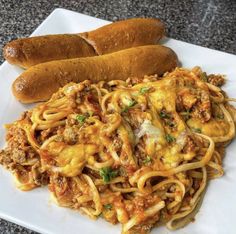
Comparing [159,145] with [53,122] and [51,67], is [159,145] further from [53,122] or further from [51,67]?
[51,67]

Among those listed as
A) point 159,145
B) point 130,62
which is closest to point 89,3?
point 130,62

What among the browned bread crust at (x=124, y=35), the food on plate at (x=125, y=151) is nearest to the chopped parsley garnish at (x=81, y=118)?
the food on plate at (x=125, y=151)

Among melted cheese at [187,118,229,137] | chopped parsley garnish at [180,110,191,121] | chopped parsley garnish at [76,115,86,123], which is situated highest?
chopped parsley garnish at [76,115,86,123]

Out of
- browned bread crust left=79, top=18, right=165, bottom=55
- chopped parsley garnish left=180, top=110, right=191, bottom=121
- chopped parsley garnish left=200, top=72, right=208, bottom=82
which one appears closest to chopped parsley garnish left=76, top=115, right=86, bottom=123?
chopped parsley garnish left=180, top=110, right=191, bottom=121

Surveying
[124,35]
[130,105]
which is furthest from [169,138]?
[124,35]

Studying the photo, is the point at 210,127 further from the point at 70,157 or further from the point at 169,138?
the point at 70,157

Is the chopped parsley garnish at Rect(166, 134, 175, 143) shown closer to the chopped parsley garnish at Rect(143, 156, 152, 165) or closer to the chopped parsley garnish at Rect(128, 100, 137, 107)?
the chopped parsley garnish at Rect(143, 156, 152, 165)
